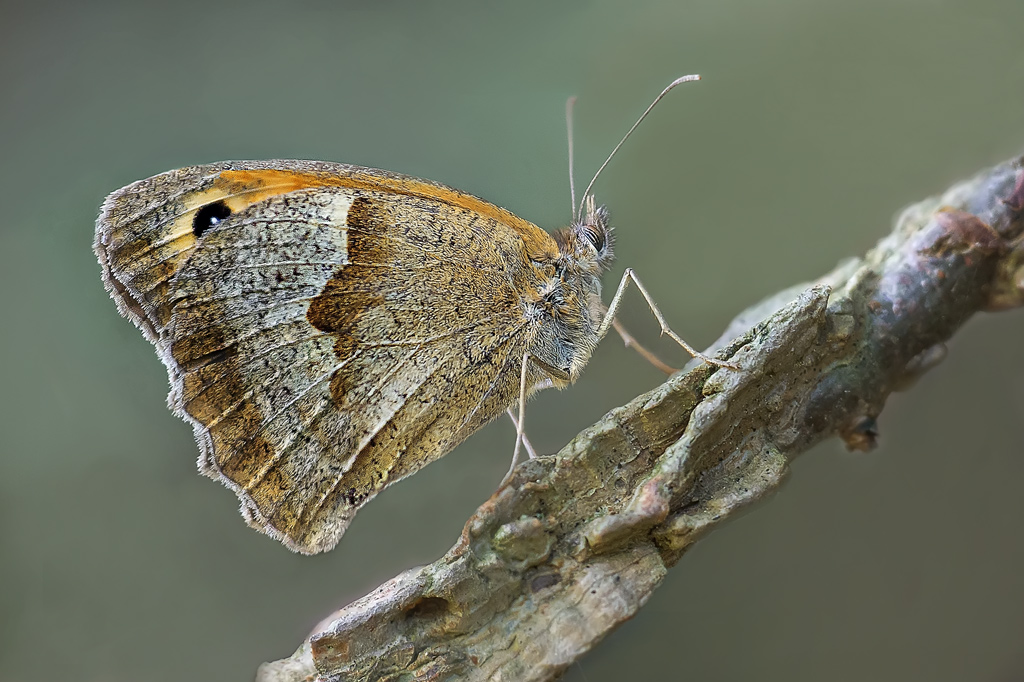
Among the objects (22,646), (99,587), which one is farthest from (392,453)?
(22,646)

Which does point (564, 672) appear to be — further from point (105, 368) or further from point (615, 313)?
point (105, 368)

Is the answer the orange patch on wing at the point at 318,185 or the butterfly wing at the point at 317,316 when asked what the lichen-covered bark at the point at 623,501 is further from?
the orange patch on wing at the point at 318,185

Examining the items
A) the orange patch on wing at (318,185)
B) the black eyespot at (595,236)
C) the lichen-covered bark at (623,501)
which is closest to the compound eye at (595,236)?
the black eyespot at (595,236)

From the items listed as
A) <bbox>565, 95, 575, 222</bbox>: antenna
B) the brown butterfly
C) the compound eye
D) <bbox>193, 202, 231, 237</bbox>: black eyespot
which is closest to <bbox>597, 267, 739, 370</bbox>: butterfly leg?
the brown butterfly

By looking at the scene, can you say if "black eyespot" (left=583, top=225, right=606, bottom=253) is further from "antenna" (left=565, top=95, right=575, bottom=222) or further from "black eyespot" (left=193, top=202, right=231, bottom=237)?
"black eyespot" (left=193, top=202, right=231, bottom=237)

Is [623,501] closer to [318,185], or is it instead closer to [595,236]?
[595,236]

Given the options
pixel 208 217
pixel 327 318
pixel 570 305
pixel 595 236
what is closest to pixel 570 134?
pixel 595 236

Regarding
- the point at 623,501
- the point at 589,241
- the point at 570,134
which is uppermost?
the point at 570,134
